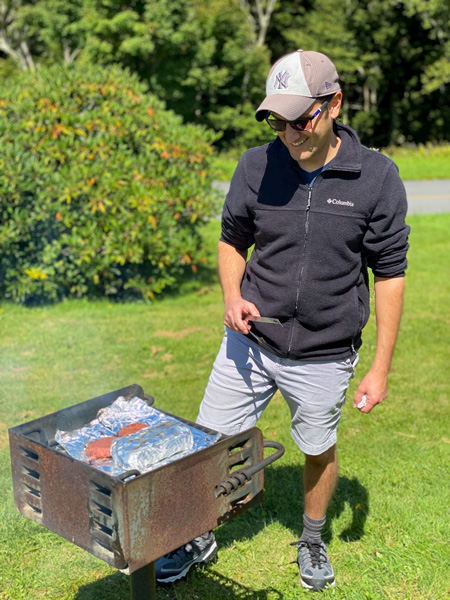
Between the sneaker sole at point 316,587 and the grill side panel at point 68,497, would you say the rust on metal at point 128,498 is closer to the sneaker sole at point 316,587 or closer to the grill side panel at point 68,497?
the grill side panel at point 68,497

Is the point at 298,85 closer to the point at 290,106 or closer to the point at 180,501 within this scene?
the point at 290,106


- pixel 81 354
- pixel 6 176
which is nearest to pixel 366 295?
pixel 81 354

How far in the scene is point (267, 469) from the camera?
4242 mm

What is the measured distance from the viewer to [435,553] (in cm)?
344

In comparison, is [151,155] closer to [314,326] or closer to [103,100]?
[103,100]

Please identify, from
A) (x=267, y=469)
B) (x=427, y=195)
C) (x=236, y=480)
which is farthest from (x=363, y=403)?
(x=427, y=195)

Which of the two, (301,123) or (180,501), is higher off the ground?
(301,123)

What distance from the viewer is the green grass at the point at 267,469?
325 centimetres

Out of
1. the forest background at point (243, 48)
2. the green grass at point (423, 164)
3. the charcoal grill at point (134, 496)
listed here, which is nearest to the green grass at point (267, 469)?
the charcoal grill at point (134, 496)

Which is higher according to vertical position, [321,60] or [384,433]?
[321,60]

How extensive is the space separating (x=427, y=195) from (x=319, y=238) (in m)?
15.1

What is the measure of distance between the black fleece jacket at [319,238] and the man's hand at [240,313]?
16 cm

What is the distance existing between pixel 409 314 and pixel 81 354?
3491 millimetres

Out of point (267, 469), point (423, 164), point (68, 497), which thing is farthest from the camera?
point (423, 164)
